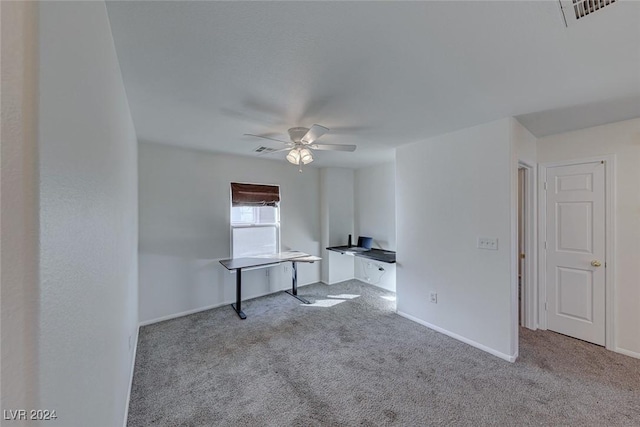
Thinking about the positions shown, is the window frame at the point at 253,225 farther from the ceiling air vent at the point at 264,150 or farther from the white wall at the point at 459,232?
the white wall at the point at 459,232

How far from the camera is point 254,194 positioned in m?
4.20

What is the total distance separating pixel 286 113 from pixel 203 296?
2953 mm

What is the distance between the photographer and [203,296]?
3699mm

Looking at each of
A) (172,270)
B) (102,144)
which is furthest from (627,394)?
(172,270)

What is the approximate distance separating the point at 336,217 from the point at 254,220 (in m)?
1.69

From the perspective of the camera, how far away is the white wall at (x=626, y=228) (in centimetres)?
245

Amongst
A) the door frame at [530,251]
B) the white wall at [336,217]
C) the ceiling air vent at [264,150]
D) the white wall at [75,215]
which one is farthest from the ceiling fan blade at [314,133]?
the door frame at [530,251]

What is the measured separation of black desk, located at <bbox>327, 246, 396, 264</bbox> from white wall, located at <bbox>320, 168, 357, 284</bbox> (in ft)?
0.83

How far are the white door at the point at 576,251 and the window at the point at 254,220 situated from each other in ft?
12.7

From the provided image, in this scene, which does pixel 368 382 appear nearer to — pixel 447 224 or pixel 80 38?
pixel 447 224

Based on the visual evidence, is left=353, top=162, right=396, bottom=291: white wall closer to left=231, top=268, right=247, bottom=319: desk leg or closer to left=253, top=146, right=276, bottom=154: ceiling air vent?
left=253, top=146, right=276, bottom=154: ceiling air vent

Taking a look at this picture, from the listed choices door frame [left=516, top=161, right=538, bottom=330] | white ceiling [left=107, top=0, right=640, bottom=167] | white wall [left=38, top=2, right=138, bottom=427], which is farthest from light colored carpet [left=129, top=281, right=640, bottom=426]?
white ceiling [left=107, top=0, right=640, bottom=167]

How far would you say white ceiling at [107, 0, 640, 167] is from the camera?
1.18m

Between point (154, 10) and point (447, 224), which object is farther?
point (447, 224)
